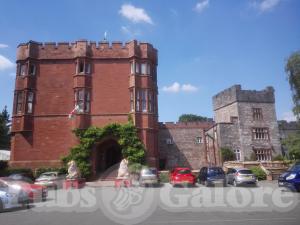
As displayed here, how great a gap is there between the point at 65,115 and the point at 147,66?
1084cm

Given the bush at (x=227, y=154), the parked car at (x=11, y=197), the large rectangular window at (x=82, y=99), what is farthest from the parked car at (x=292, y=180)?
the bush at (x=227, y=154)

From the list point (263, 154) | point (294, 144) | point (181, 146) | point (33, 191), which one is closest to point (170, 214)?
point (33, 191)

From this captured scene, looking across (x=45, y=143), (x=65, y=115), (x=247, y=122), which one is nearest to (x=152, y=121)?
(x=65, y=115)

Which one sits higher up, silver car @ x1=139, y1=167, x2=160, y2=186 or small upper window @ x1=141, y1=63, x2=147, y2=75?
small upper window @ x1=141, y1=63, x2=147, y2=75

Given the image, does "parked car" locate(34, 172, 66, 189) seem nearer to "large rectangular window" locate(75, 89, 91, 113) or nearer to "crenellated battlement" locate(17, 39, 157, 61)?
"large rectangular window" locate(75, 89, 91, 113)

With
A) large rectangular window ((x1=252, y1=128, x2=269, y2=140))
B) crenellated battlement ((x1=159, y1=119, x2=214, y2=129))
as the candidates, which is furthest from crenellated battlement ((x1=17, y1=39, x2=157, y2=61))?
large rectangular window ((x1=252, y1=128, x2=269, y2=140))

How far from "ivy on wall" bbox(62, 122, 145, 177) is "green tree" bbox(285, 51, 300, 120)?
18529mm

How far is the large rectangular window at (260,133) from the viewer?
41.9m

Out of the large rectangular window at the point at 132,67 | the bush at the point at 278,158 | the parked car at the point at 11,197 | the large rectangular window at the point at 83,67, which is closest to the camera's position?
the parked car at the point at 11,197

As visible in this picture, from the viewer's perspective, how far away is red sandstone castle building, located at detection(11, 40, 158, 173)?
29891 millimetres

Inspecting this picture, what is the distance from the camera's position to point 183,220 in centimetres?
923

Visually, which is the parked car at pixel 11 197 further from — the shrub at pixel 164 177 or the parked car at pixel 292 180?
the shrub at pixel 164 177

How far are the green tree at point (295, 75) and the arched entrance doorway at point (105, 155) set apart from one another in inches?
835

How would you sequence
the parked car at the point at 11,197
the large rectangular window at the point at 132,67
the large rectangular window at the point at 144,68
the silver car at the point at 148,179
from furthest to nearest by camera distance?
the large rectangular window at the point at 144,68
the large rectangular window at the point at 132,67
the silver car at the point at 148,179
the parked car at the point at 11,197
